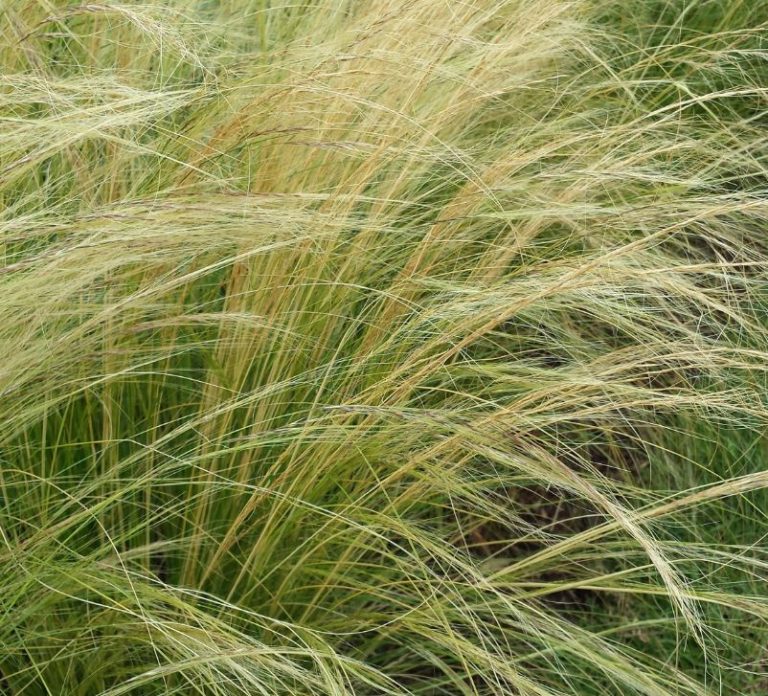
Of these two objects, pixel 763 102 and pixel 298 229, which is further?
pixel 763 102

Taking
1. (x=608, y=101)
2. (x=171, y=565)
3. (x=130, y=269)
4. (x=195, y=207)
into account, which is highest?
(x=195, y=207)

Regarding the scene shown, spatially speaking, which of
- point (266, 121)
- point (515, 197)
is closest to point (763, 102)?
point (515, 197)

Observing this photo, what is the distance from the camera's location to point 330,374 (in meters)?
1.45

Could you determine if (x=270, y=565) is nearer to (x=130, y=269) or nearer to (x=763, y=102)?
(x=130, y=269)

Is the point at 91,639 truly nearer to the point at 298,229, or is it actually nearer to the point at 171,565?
the point at 171,565

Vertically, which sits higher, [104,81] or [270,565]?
[104,81]

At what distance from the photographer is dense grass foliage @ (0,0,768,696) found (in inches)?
49.6

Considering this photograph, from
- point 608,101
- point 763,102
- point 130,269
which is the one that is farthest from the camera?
point 763,102

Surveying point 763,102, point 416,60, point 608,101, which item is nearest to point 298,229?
point 416,60

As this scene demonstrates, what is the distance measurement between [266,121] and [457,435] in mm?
556

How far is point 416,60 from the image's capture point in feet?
4.99

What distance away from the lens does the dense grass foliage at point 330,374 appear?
1260 mm

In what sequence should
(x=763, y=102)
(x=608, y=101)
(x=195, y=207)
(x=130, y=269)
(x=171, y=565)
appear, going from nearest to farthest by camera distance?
(x=195, y=207) < (x=130, y=269) < (x=171, y=565) < (x=608, y=101) < (x=763, y=102)

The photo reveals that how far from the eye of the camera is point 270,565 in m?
1.45
